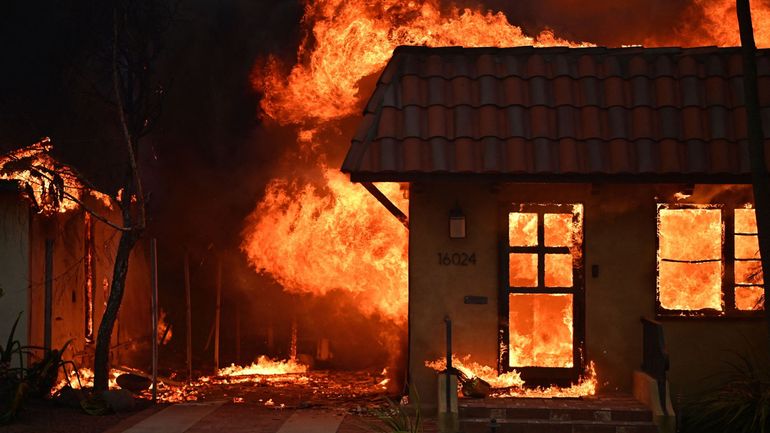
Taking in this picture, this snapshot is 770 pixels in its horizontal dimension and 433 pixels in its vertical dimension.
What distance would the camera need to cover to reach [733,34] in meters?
15.3

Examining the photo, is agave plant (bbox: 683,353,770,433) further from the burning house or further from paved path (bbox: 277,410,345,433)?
paved path (bbox: 277,410,345,433)

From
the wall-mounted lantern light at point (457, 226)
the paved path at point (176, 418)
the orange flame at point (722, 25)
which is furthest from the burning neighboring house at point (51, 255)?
the orange flame at point (722, 25)

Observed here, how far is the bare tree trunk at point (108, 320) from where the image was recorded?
43.9 feet

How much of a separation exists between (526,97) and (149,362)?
987cm

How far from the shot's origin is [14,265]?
44.4ft

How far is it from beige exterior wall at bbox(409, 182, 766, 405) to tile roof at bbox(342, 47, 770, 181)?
0.68 meters

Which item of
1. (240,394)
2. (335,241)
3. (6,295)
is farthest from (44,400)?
(335,241)

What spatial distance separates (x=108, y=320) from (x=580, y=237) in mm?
6530

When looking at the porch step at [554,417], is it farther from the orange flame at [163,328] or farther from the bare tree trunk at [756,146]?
the orange flame at [163,328]

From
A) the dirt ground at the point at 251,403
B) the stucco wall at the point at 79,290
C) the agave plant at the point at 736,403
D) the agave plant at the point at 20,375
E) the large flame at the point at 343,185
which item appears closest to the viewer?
the agave plant at the point at 736,403

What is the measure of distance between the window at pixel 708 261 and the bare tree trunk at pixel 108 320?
281 inches

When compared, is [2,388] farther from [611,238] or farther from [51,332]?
[611,238]

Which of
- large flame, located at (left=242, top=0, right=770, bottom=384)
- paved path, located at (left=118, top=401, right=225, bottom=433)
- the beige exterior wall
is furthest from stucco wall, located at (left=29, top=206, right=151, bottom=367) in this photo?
the beige exterior wall

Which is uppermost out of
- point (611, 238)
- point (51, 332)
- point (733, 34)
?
point (733, 34)
